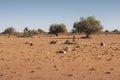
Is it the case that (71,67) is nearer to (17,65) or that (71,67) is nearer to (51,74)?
(51,74)

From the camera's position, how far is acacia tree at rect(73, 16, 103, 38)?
286 feet

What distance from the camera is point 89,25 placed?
8719 centimetres

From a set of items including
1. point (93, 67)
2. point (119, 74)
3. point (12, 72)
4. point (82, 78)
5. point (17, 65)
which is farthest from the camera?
point (17, 65)

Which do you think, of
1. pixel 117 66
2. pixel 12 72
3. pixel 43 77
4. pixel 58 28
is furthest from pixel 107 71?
pixel 58 28

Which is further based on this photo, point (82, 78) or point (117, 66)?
point (117, 66)

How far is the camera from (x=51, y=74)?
16906 mm

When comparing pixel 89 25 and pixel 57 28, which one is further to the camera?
pixel 57 28

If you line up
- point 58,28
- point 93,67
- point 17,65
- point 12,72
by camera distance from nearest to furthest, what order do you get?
point 12,72
point 93,67
point 17,65
point 58,28

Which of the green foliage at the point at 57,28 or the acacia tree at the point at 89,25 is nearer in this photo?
the acacia tree at the point at 89,25

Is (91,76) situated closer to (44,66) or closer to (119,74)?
(119,74)

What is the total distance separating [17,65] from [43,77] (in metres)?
5.05

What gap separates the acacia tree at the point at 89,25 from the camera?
87.3 metres

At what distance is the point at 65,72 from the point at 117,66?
4251 millimetres

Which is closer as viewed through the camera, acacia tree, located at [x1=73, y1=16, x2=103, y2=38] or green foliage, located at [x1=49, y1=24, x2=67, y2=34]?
acacia tree, located at [x1=73, y1=16, x2=103, y2=38]
